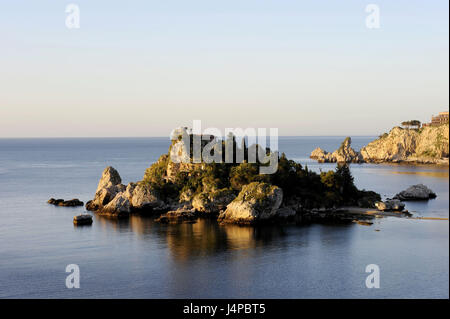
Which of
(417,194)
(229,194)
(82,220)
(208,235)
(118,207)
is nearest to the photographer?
(208,235)

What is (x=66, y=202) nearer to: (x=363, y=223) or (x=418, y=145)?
(x=363, y=223)

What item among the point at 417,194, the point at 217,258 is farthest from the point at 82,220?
the point at 417,194

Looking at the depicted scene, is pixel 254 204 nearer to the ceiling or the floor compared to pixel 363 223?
nearer to the ceiling

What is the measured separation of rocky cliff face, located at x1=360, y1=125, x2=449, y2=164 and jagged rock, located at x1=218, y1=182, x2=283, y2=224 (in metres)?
112

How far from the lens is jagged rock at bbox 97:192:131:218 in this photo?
8894cm

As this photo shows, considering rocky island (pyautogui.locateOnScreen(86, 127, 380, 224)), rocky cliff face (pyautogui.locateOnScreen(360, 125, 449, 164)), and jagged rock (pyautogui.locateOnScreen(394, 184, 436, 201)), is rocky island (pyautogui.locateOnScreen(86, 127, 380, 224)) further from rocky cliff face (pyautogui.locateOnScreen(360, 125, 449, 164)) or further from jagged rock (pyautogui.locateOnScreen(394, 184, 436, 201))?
rocky cliff face (pyautogui.locateOnScreen(360, 125, 449, 164))

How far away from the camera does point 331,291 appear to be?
48781mm

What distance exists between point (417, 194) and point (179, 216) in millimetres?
51868

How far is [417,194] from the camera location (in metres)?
104

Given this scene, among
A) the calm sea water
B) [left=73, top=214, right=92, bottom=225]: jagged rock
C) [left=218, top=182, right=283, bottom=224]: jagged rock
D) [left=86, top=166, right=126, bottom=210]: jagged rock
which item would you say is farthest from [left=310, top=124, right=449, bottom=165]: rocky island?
[left=73, top=214, right=92, bottom=225]: jagged rock

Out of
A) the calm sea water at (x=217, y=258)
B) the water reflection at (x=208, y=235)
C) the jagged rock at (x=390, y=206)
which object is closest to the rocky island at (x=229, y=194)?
the jagged rock at (x=390, y=206)

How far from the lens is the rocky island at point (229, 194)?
81.4 metres
